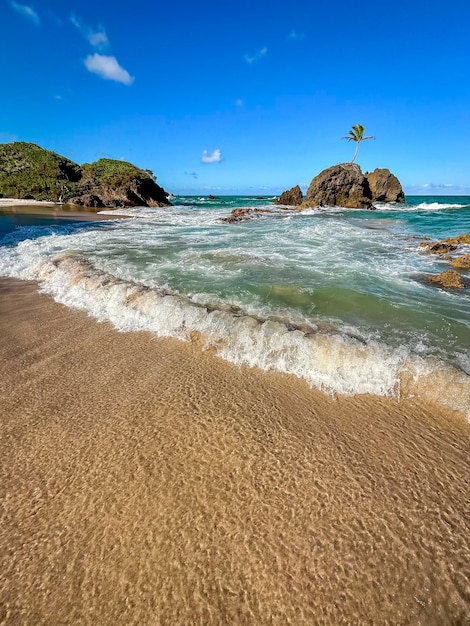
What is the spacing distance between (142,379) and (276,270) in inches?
208

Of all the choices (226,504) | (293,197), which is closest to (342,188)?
(293,197)

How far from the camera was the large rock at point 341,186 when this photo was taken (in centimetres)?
4084

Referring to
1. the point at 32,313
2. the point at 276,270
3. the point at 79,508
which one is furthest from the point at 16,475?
the point at 276,270

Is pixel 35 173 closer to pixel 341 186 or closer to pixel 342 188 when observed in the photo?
pixel 341 186

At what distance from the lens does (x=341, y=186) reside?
41375 mm

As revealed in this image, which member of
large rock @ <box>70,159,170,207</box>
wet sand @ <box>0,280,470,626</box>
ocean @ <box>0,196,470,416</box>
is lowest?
wet sand @ <box>0,280,470,626</box>

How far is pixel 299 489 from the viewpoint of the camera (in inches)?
88.5

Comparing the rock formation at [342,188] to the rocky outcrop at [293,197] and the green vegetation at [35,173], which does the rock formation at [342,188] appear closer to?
the rocky outcrop at [293,197]

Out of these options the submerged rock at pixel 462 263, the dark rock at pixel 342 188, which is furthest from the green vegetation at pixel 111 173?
the submerged rock at pixel 462 263

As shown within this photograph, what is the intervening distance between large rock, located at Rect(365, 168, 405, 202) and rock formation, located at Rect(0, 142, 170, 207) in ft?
107

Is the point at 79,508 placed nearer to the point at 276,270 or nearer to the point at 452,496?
the point at 452,496

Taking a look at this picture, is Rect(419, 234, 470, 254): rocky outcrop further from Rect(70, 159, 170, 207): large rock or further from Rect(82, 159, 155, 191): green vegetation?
Rect(82, 159, 155, 191): green vegetation

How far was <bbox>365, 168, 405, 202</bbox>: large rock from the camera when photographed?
48.0m

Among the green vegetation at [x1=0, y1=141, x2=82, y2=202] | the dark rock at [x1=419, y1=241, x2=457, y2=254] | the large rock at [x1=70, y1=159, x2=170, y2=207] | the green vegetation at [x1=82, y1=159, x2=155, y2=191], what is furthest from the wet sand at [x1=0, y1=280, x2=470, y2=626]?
the green vegetation at [x1=0, y1=141, x2=82, y2=202]
